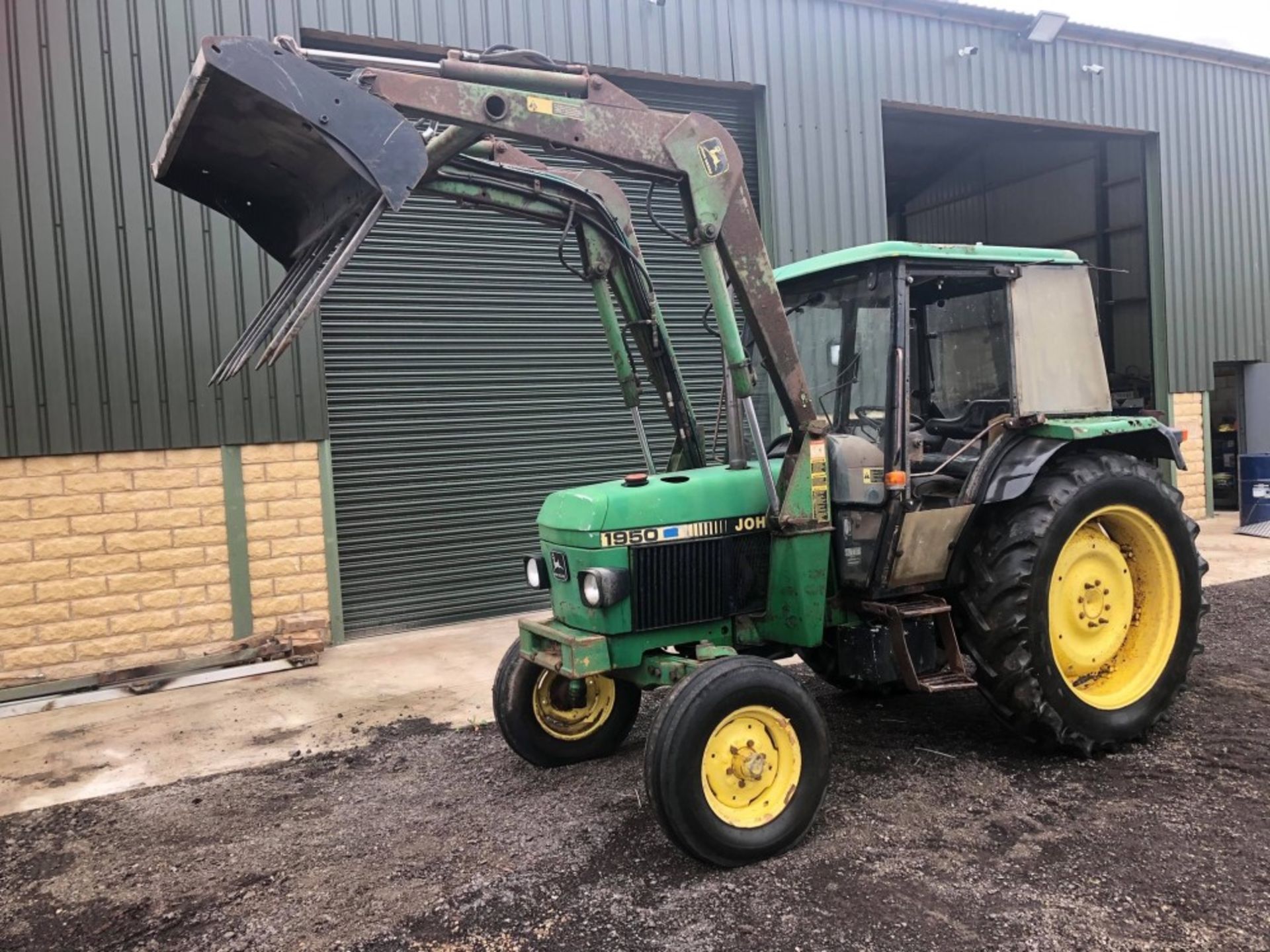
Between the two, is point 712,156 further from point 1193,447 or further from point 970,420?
point 1193,447

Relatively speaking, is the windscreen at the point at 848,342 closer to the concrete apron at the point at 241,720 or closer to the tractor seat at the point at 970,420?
the tractor seat at the point at 970,420

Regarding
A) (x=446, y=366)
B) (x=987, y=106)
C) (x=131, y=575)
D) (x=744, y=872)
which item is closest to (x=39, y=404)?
(x=131, y=575)

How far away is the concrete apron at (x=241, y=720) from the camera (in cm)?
489

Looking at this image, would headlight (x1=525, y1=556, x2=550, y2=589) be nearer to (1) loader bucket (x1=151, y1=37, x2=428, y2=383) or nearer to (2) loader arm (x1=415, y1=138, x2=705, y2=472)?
(2) loader arm (x1=415, y1=138, x2=705, y2=472)

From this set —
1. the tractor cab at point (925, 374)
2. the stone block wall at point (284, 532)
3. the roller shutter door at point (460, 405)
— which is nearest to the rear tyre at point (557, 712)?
the tractor cab at point (925, 374)

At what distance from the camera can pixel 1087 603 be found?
4.43 m

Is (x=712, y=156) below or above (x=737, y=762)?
above

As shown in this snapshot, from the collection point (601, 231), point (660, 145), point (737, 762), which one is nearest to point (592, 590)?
point (737, 762)

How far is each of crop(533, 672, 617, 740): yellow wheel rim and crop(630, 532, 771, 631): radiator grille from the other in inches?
29.2

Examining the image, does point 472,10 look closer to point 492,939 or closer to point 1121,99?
point 492,939

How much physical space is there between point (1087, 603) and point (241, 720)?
16.1 feet

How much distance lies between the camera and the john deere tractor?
3.36m

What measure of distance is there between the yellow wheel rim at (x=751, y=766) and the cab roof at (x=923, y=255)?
6.76 feet

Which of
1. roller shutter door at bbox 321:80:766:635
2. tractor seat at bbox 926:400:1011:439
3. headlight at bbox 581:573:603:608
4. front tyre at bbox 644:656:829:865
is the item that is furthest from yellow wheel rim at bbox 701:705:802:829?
roller shutter door at bbox 321:80:766:635
